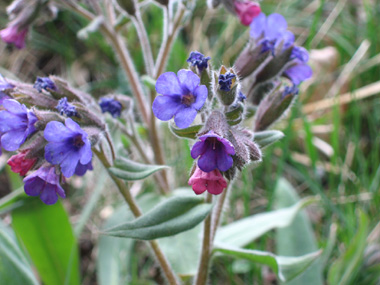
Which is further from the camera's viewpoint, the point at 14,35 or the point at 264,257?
the point at 14,35

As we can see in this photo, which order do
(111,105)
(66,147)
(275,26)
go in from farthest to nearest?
(111,105) → (275,26) → (66,147)

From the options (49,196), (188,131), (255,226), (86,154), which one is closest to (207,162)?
(188,131)

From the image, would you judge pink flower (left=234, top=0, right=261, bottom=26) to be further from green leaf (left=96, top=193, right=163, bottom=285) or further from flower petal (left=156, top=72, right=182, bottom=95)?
green leaf (left=96, top=193, right=163, bottom=285)

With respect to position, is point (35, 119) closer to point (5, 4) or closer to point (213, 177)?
point (213, 177)

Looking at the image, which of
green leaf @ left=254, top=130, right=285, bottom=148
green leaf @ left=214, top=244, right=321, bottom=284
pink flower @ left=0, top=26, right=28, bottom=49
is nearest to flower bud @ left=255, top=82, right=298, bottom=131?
green leaf @ left=254, top=130, right=285, bottom=148

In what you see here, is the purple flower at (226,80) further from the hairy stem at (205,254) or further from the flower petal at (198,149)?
the hairy stem at (205,254)

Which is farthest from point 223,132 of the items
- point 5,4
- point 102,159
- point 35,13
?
point 5,4

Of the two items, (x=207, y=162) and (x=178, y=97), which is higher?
(x=178, y=97)

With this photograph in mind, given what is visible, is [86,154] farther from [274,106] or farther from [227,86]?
[274,106]
